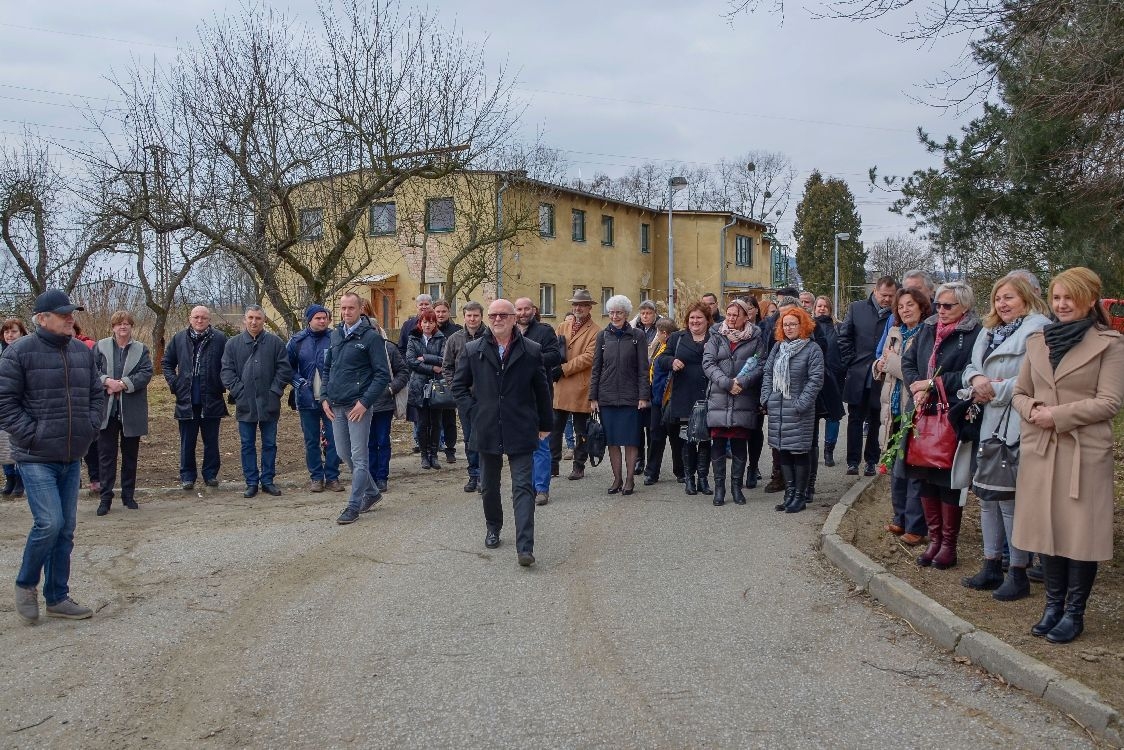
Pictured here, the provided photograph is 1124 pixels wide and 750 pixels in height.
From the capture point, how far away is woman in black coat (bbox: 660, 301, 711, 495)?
10.2 meters

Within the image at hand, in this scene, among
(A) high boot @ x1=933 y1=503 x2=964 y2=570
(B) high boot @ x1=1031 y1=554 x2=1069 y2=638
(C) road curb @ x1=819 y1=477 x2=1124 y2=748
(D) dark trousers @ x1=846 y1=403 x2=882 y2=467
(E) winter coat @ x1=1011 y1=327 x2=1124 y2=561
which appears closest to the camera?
(C) road curb @ x1=819 y1=477 x2=1124 y2=748

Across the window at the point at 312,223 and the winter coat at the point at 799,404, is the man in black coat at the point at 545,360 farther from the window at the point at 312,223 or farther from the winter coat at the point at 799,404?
the window at the point at 312,223

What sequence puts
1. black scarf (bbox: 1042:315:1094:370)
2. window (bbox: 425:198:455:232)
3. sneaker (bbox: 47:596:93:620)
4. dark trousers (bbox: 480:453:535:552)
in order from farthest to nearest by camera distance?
window (bbox: 425:198:455:232)
dark trousers (bbox: 480:453:535:552)
sneaker (bbox: 47:596:93:620)
black scarf (bbox: 1042:315:1094:370)

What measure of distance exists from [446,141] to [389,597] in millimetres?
13959

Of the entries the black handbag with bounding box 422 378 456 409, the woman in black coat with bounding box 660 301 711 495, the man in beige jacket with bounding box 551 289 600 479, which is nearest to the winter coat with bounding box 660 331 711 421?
the woman in black coat with bounding box 660 301 711 495

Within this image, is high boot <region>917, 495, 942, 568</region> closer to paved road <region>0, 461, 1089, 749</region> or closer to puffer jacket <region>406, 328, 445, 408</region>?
paved road <region>0, 461, 1089, 749</region>

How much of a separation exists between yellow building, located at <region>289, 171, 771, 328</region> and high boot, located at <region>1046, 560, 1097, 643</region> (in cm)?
1588

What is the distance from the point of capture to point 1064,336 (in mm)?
5125

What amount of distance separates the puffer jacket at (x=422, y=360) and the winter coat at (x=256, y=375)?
1.76m

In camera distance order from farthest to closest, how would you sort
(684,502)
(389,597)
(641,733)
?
(684,502)
(389,597)
(641,733)

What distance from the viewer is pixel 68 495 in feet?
20.6

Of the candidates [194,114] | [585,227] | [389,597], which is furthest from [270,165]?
[585,227]

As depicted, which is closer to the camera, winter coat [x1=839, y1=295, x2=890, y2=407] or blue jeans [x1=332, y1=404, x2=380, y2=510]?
blue jeans [x1=332, y1=404, x2=380, y2=510]

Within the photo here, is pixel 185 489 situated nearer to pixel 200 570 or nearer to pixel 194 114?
pixel 200 570
